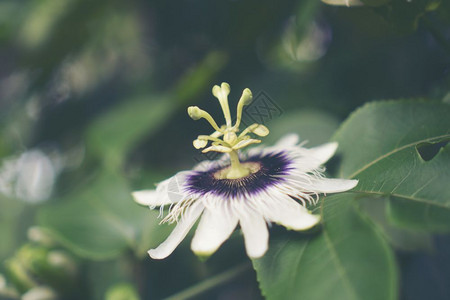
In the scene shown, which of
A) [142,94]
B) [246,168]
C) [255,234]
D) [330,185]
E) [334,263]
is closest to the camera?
[334,263]

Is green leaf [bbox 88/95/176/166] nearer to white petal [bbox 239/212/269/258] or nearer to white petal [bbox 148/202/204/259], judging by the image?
white petal [bbox 148/202/204/259]

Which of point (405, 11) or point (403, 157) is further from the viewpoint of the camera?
point (405, 11)

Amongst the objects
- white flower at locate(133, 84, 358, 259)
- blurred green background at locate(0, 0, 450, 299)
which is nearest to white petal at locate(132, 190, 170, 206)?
white flower at locate(133, 84, 358, 259)

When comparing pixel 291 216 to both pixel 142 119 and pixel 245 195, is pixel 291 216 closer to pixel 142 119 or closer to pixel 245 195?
pixel 245 195

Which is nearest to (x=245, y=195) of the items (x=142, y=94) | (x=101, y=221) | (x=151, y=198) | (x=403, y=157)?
(x=151, y=198)

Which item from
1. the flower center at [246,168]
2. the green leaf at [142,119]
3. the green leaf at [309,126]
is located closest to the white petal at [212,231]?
the flower center at [246,168]

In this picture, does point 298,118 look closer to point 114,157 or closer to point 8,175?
point 114,157
